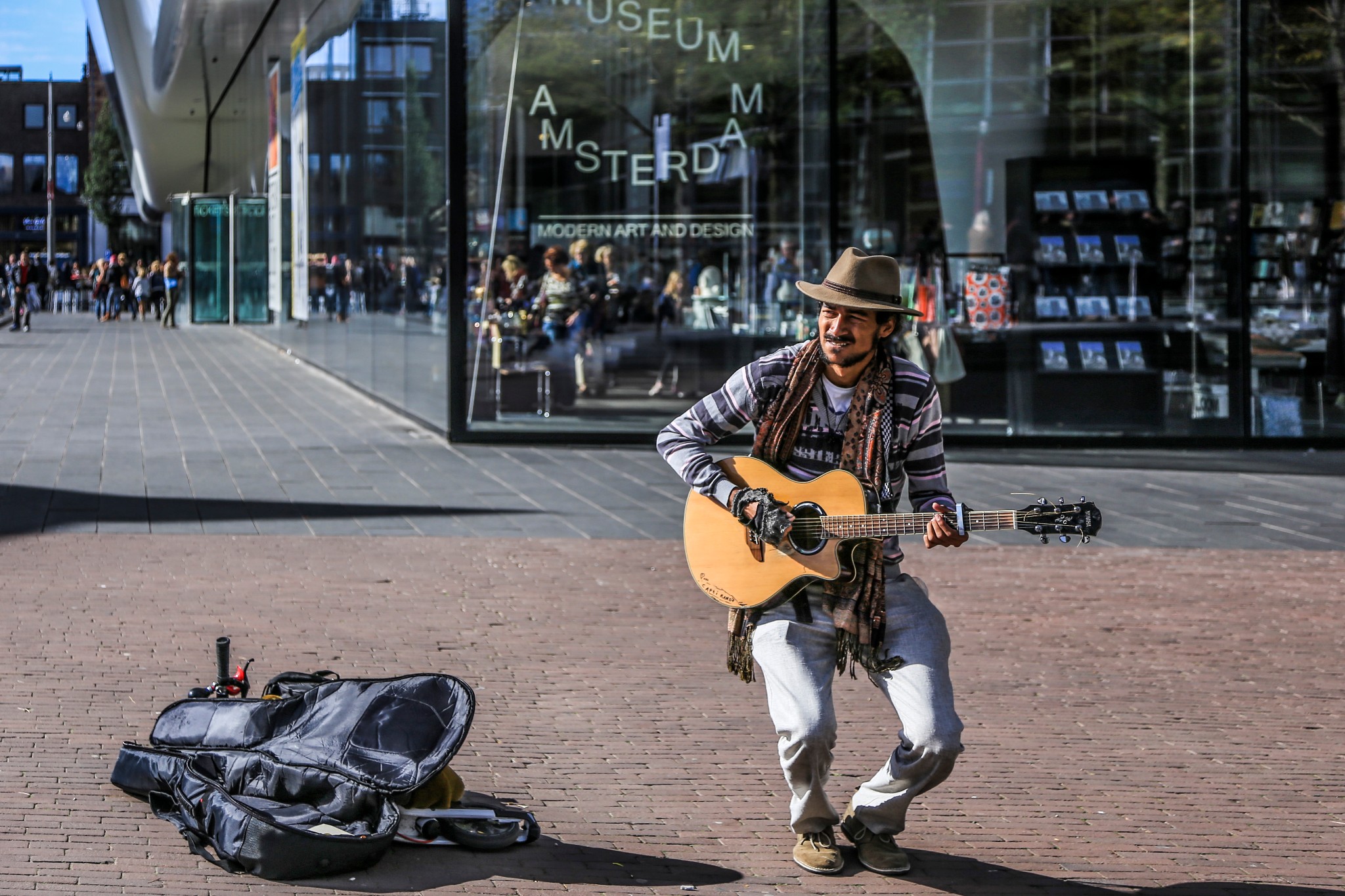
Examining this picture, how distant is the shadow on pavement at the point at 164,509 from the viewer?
32.3 ft

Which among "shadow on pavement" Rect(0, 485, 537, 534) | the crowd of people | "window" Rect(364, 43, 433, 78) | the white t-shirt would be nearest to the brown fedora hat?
the white t-shirt

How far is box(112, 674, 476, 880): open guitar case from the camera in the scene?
13.4 ft

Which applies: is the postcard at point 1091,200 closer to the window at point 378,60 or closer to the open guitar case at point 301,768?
the window at point 378,60

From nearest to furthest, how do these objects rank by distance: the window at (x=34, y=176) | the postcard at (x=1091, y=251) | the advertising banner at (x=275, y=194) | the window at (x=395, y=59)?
the postcard at (x=1091, y=251) < the window at (x=395, y=59) < the advertising banner at (x=275, y=194) < the window at (x=34, y=176)

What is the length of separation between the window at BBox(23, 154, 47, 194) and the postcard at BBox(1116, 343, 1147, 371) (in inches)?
3497

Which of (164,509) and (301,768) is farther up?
(164,509)

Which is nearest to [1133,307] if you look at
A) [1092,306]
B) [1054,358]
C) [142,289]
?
[1092,306]

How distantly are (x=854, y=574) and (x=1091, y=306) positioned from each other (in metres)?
11.0

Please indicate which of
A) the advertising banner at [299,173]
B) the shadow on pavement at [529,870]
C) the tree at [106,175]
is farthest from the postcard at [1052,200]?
the tree at [106,175]

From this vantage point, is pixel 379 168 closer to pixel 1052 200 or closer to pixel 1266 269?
pixel 1052 200

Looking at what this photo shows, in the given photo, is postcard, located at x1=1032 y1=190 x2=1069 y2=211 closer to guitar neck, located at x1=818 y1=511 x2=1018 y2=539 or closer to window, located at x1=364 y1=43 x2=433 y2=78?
window, located at x1=364 y1=43 x2=433 y2=78

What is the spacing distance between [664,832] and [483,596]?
3.45 meters

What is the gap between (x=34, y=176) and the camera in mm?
93438

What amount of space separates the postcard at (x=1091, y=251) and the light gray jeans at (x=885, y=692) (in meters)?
10.9
